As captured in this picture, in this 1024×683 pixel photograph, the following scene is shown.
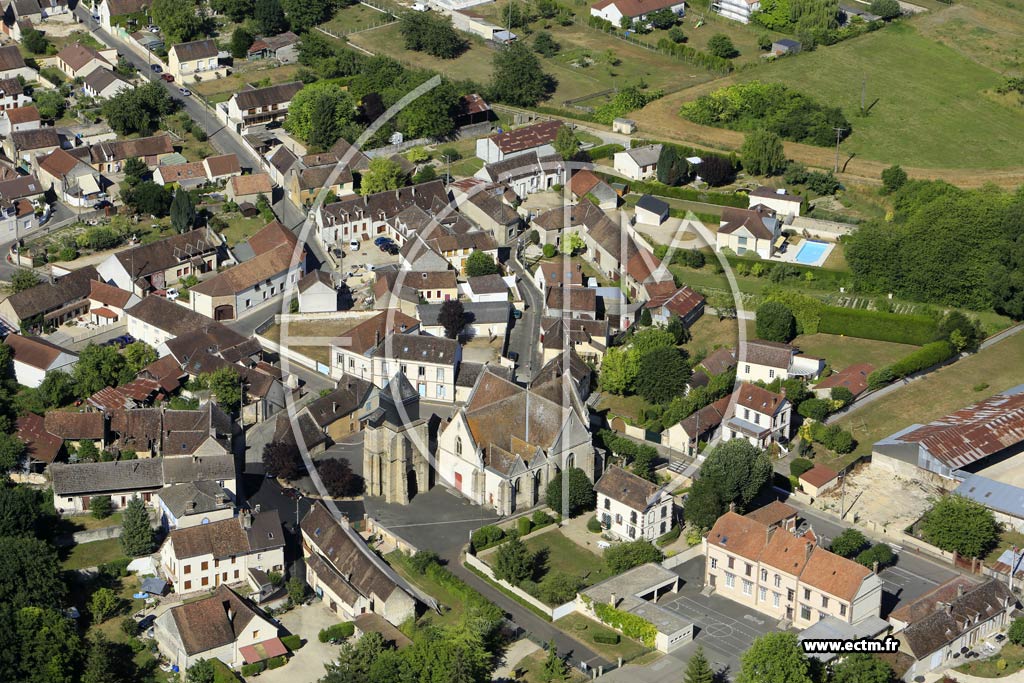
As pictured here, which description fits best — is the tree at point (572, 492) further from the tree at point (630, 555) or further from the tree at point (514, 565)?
the tree at point (514, 565)

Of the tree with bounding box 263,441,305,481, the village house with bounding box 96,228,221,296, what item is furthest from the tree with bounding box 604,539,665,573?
the village house with bounding box 96,228,221,296

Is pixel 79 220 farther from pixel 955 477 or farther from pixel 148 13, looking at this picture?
pixel 955 477

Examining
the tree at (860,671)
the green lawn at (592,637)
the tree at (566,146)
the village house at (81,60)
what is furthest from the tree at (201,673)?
the village house at (81,60)

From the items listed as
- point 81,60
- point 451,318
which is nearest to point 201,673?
point 451,318

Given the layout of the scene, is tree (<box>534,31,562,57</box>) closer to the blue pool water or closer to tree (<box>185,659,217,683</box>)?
the blue pool water

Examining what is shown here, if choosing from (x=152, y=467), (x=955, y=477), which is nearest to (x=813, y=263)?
(x=955, y=477)

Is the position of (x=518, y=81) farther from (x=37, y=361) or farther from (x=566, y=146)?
(x=37, y=361)

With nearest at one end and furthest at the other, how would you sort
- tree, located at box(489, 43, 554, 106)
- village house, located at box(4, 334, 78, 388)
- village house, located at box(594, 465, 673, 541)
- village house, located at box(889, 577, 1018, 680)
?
village house, located at box(889, 577, 1018, 680) → village house, located at box(594, 465, 673, 541) → village house, located at box(4, 334, 78, 388) → tree, located at box(489, 43, 554, 106)
